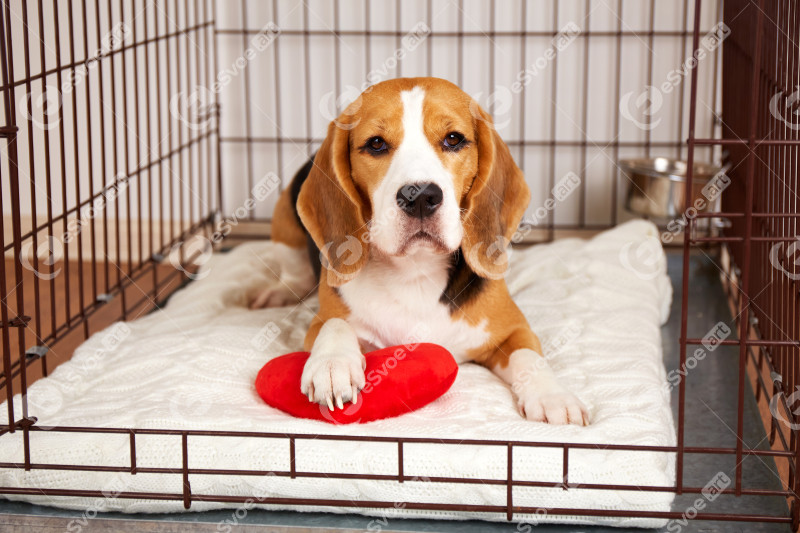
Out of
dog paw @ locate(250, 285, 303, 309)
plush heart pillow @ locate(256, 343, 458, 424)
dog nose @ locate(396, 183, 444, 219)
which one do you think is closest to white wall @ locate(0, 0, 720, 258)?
dog paw @ locate(250, 285, 303, 309)

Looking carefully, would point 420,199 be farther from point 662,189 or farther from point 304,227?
point 662,189

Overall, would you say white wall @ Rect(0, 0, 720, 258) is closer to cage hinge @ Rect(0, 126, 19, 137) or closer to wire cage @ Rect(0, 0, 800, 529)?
wire cage @ Rect(0, 0, 800, 529)

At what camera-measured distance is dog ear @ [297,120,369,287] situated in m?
2.25

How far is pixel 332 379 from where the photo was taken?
79.4 inches

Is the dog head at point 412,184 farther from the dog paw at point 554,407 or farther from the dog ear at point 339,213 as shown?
the dog paw at point 554,407

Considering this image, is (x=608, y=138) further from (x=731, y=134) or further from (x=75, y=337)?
(x=75, y=337)

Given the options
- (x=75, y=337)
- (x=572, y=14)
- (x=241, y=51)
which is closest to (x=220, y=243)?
(x=241, y=51)

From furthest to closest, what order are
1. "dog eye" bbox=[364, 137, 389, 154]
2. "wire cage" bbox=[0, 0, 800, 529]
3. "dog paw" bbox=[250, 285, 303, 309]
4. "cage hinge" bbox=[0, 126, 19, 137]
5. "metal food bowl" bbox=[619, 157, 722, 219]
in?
"wire cage" bbox=[0, 0, 800, 529] < "metal food bowl" bbox=[619, 157, 722, 219] < "dog paw" bbox=[250, 285, 303, 309] < "dog eye" bbox=[364, 137, 389, 154] < "cage hinge" bbox=[0, 126, 19, 137]

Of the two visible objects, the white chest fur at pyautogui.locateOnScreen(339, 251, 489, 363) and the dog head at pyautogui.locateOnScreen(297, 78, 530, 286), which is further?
the white chest fur at pyautogui.locateOnScreen(339, 251, 489, 363)

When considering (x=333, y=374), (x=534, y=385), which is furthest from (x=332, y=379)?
(x=534, y=385)

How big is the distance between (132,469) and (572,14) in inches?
111

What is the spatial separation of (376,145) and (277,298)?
3.72 ft

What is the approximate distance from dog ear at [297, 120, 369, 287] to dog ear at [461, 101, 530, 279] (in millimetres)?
247

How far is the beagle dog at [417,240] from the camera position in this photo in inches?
81.0
